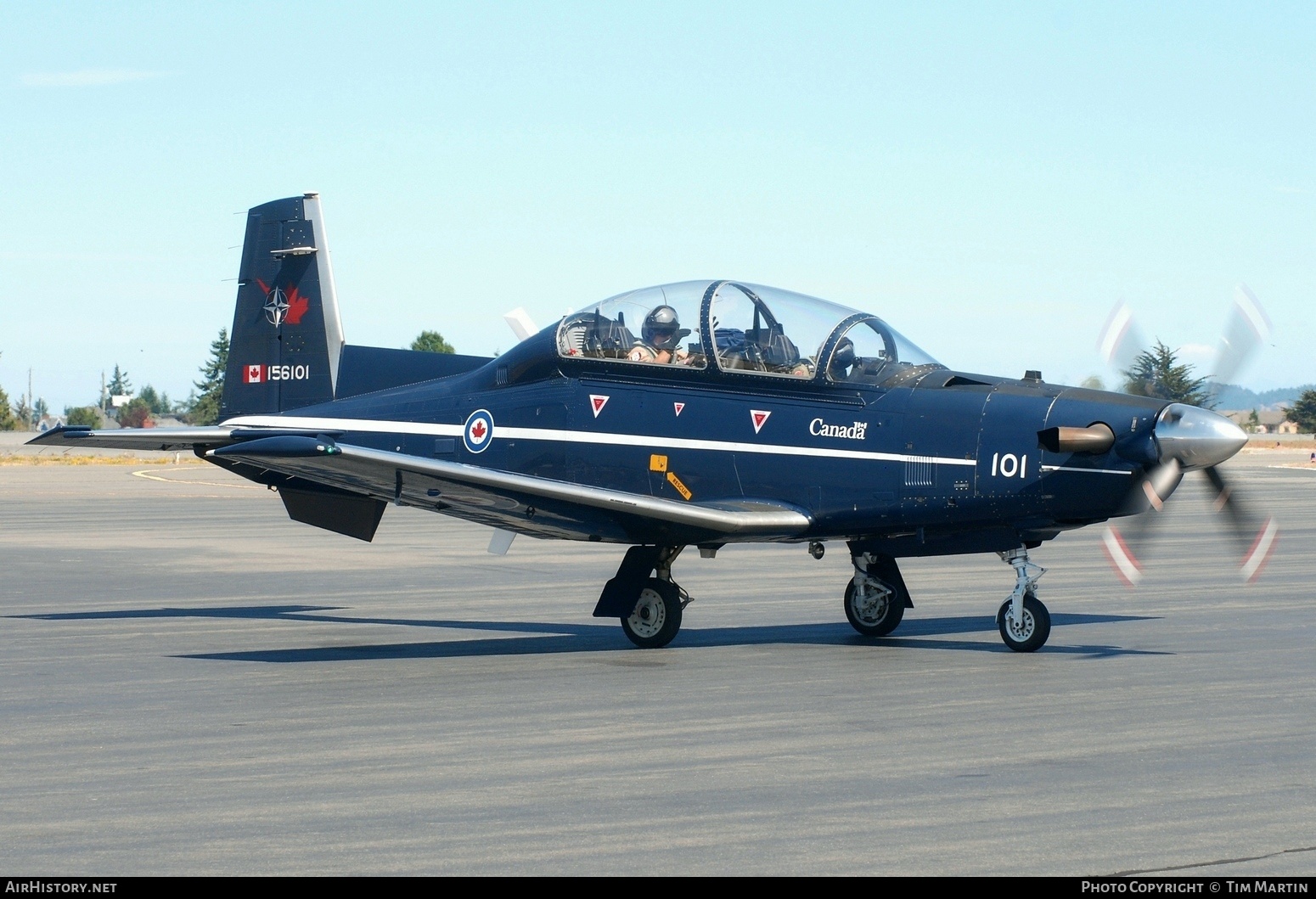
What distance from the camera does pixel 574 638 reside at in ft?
43.3

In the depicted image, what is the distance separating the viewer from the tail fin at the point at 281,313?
589 inches

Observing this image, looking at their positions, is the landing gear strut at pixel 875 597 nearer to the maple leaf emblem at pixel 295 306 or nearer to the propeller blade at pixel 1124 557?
the propeller blade at pixel 1124 557

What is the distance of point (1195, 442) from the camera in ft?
34.3

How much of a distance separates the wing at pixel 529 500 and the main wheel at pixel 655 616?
1.35ft

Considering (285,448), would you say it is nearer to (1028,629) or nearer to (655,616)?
(655,616)

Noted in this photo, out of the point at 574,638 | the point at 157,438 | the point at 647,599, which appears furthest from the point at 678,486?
the point at 157,438

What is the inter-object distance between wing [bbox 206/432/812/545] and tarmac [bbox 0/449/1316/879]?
3.23ft

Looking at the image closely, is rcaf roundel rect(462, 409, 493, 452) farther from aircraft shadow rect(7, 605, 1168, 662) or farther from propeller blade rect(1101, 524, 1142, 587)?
propeller blade rect(1101, 524, 1142, 587)

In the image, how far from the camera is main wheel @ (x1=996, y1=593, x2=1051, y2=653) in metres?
11.5

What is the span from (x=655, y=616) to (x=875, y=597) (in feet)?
6.29

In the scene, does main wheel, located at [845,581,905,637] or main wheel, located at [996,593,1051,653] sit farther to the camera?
main wheel, located at [845,581,905,637]

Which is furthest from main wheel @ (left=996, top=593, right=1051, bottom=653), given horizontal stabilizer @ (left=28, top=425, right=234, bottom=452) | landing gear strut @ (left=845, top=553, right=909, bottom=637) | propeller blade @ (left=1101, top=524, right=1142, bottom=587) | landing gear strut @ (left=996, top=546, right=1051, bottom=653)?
horizontal stabilizer @ (left=28, top=425, right=234, bottom=452)
